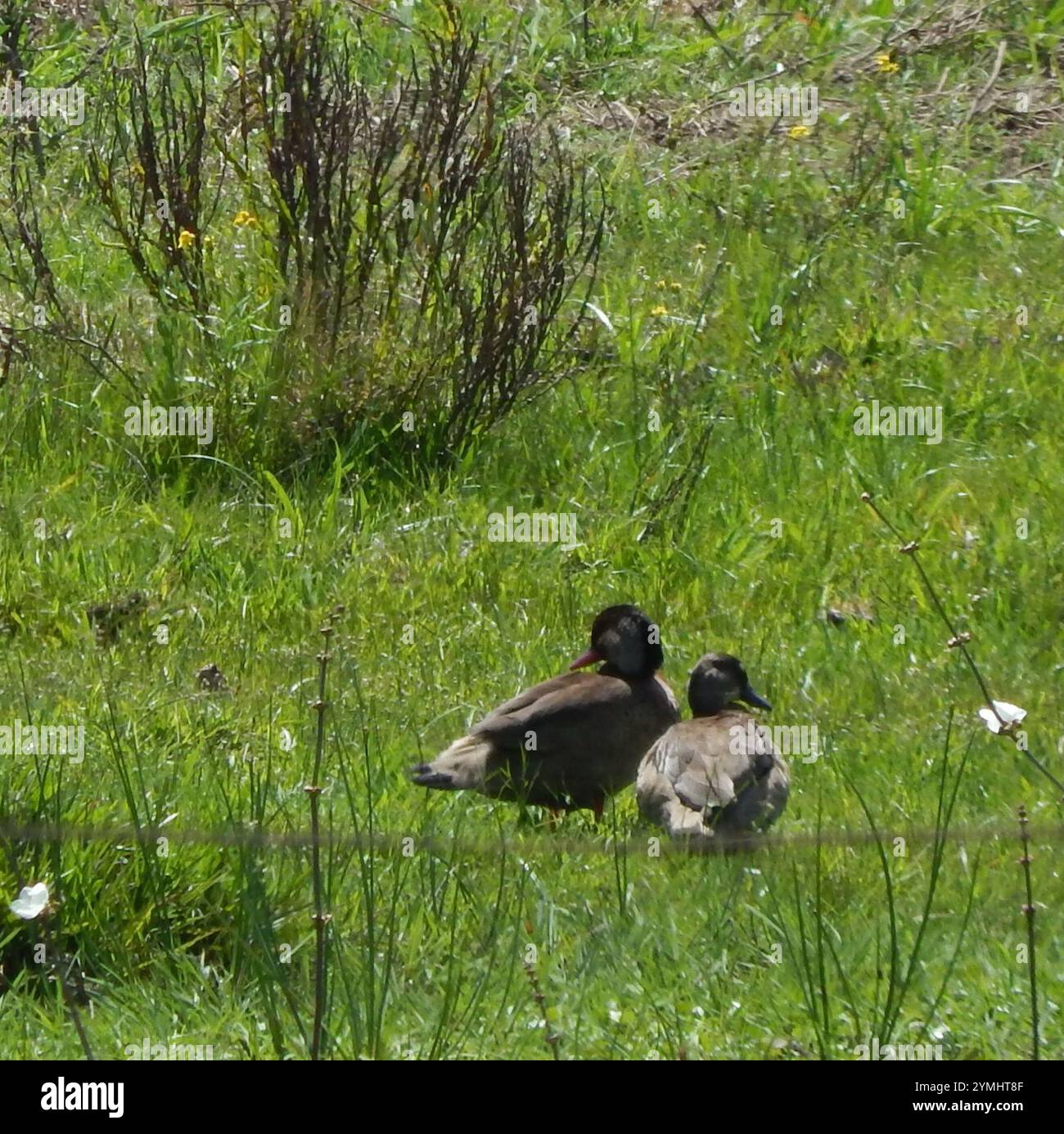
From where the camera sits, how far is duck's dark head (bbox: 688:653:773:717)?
628 cm

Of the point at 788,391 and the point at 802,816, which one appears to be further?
the point at 788,391

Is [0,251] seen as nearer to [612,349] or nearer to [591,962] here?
[612,349]

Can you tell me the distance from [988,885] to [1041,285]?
503 cm

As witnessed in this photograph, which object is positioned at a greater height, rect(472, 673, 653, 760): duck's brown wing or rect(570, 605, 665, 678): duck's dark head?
rect(570, 605, 665, 678): duck's dark head

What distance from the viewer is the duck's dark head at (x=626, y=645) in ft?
21.0

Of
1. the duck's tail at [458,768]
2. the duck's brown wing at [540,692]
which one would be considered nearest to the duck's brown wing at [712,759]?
the duck's brown wing at [540,692]

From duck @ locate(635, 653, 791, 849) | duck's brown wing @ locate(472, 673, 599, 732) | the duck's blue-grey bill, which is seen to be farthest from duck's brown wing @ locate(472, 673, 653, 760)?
the duck's blue-grey bill

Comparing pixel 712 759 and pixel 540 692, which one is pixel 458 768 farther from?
pixel 712 759

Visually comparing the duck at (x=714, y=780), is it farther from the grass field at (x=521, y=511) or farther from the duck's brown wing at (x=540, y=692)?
the duck's brown wing at (x=540, y=692)

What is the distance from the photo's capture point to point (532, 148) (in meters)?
10.8

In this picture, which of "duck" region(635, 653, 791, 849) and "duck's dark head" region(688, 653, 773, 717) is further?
"duck's dark head" region(688, 653, 773, 717)

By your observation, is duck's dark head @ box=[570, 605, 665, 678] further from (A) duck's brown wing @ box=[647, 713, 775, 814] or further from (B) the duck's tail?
(B) the duck's tail

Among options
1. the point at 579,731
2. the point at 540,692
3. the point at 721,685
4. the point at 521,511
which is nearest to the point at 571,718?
the point at 579,731

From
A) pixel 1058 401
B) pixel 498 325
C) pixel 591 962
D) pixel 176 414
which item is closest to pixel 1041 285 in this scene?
pixel 1058 401
